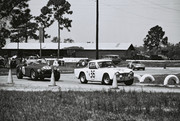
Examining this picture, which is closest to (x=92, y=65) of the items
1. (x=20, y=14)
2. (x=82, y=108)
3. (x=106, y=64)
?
(x=106, y=64)

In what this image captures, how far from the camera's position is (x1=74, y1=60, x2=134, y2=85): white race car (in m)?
19.8

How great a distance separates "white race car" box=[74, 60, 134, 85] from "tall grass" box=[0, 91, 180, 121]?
22.8 feet

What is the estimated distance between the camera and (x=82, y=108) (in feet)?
32.6

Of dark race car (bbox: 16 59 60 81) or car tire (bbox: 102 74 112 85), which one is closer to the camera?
car tire (bbox: 102 74 112 85)

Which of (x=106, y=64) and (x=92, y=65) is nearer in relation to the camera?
(x=106, y=64)

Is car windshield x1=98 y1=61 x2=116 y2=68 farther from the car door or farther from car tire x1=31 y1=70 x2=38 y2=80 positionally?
car tire x1=31 y1=70 x2=38 y2=80

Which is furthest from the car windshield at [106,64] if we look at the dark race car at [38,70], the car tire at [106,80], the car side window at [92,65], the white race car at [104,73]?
the dark race car at [38,70]

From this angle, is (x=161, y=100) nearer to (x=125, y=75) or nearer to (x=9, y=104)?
(x=9, y=104)

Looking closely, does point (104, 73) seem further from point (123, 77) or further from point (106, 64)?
point (123, 77)

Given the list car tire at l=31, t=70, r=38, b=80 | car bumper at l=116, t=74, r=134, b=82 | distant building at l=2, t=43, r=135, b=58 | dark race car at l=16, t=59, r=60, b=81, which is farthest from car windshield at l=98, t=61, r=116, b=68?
distant building at l=2, t=43, r=135, b=58

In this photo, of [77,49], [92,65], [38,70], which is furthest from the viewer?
[77,49]

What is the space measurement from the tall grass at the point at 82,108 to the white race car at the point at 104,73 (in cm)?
695

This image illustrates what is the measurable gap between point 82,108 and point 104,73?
418 inches

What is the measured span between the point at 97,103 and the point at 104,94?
106 inches
